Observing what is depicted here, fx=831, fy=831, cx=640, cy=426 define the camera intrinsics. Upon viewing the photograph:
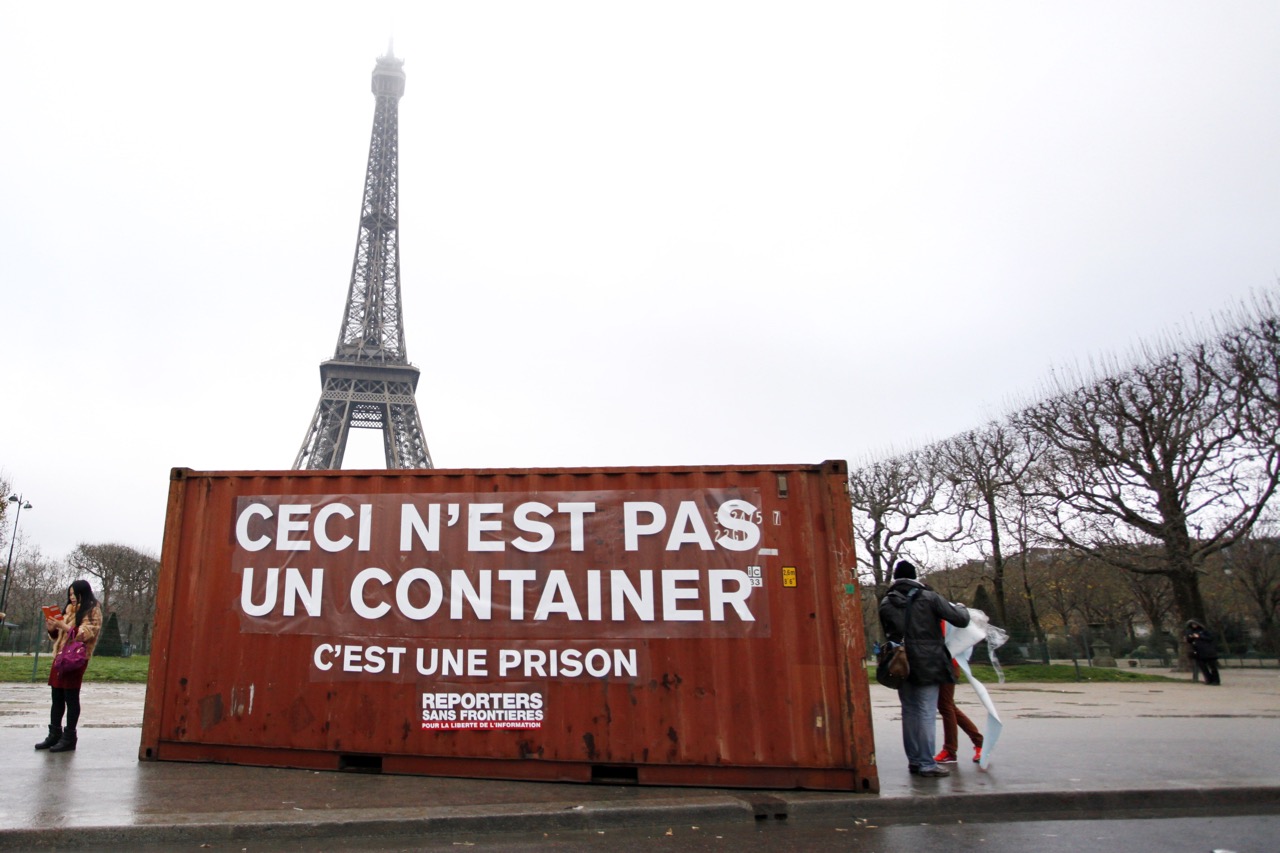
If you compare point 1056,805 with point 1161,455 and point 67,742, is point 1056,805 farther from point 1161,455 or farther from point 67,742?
point 1161,455

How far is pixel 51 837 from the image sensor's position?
5129 millimetres

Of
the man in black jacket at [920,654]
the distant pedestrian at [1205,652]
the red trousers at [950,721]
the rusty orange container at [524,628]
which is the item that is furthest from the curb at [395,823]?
the distant pedestrian at [1205,652]

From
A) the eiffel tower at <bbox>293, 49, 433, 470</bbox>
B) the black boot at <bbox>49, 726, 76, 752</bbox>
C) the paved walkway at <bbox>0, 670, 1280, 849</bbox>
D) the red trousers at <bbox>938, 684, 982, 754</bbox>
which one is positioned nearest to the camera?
the paved walkway at <bbox>0, 670, 1280, 849</bbox>

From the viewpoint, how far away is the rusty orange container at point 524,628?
6.77 meters

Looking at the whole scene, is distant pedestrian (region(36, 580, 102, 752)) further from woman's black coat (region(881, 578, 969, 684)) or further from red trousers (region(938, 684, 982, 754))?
red trousers (region(938, 684, 982, 754))

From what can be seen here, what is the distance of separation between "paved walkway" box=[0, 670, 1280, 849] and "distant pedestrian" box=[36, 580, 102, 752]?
9.8 inches

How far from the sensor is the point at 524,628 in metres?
7.18

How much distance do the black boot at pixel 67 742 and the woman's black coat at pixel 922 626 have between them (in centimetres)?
785

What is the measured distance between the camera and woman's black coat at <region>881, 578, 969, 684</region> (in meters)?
7.30

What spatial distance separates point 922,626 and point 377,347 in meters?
54.8

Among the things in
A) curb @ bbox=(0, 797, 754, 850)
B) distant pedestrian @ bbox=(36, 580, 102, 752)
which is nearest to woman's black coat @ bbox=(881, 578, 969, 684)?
curb @ bbox=(0, 797, 754, 850)

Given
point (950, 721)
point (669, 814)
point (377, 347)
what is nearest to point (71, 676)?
point (669, 814)

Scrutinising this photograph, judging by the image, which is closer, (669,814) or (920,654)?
(669,814)

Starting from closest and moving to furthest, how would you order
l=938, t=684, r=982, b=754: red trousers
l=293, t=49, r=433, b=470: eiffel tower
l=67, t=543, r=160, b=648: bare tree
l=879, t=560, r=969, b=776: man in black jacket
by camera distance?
1. l=879, t=560, r=969, b=776: man in black jacket
2. l=938, t=684, r=982, b=754: red trousers
3. l=293, t=49, r=433, b=470: eiffel tower
4. l=67, t=543, r=160, b=648: bare tree
